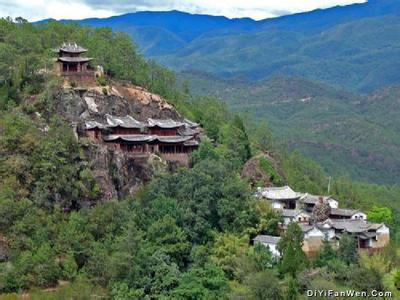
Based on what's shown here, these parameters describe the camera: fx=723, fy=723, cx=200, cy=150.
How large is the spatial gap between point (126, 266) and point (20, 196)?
721 cm

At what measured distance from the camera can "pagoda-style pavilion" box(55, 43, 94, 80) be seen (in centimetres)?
4710

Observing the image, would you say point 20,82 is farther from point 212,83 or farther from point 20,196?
point 212,83

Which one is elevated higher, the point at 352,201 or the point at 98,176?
the point at 98,176

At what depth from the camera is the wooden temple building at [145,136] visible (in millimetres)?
43000

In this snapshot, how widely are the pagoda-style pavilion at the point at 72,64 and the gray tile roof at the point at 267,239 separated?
16.9m

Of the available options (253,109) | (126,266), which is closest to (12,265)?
(126,266)

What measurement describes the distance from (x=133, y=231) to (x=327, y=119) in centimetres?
10124

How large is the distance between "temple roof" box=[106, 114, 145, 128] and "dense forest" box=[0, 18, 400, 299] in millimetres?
3003

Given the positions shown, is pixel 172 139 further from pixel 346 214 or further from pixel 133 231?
pixel 346 214

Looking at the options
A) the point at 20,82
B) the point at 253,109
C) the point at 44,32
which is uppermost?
the point at 44,32

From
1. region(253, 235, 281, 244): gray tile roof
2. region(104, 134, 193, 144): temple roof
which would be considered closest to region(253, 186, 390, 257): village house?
region(253, 235, 281, 244): gray tile roof

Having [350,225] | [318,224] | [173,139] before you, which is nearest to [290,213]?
[318,224]

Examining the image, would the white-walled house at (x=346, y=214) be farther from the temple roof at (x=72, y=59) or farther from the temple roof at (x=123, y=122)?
the temple roof at (x=72, y=59)

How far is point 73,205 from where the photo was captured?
131 ft
